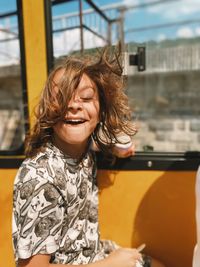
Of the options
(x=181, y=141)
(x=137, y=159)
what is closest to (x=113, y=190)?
(x=137, y=159)

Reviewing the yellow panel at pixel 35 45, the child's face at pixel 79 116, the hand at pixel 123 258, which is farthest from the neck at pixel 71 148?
the hand at pixel 123 258

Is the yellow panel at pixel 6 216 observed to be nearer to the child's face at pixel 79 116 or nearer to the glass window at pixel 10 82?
the glass window at pixel 10 82

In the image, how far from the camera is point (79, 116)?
1016mm

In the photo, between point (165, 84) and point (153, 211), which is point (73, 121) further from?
point (165, 84)

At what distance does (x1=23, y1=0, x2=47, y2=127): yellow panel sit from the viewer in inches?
46.1

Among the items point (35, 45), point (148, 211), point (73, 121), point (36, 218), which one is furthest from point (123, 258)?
point (35, 45)

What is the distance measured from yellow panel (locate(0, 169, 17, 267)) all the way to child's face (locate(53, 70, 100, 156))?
1.18 ft

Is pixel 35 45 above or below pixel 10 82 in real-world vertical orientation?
above

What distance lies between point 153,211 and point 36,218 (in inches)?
21.6

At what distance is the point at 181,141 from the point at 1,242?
7.61 feet

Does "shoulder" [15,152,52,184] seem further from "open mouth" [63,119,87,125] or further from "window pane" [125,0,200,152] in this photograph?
"window pane" [125,0,200,152]

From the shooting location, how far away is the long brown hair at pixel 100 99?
99 cm

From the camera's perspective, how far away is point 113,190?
128cm

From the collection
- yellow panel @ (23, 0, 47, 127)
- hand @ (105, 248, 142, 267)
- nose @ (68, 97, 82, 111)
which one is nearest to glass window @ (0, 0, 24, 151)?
→ yellow panel @ (23, 0, 47, 127)
